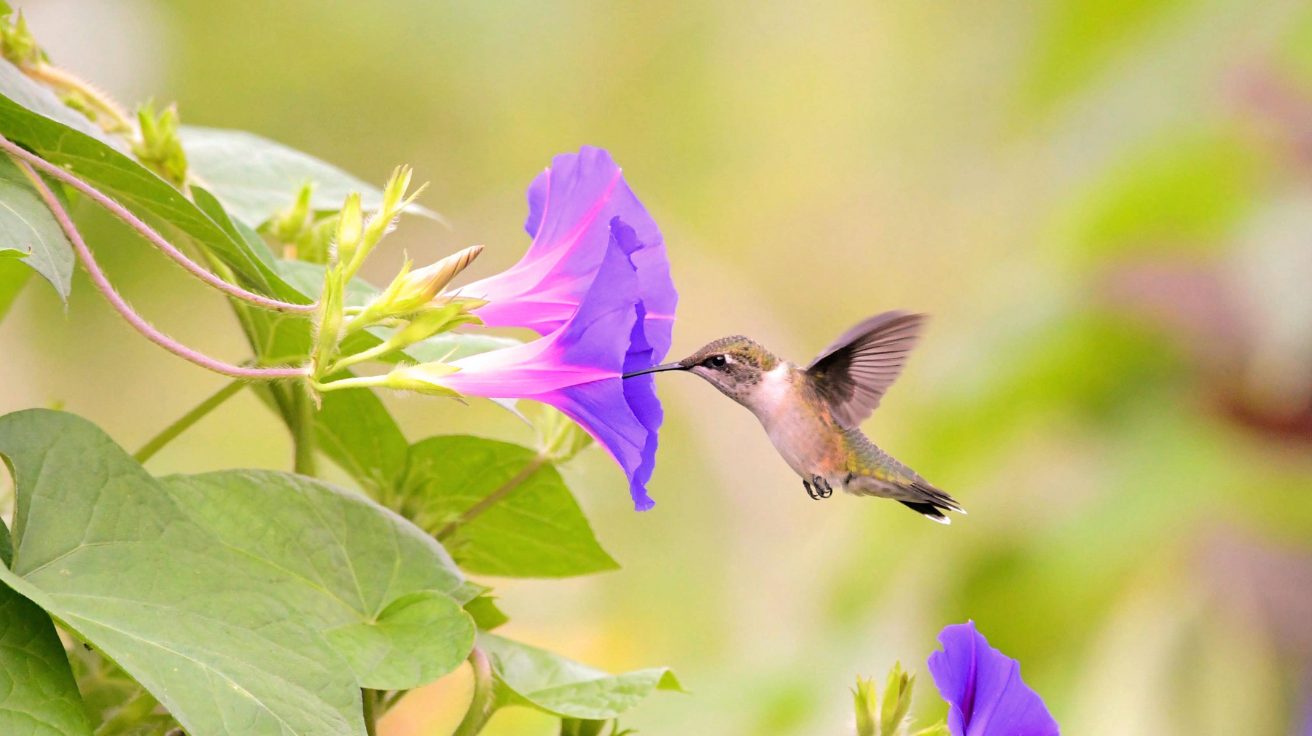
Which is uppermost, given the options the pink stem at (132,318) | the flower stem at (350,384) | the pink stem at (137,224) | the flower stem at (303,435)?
the pink stem at (137,224)

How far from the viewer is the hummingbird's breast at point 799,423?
3.19 ft

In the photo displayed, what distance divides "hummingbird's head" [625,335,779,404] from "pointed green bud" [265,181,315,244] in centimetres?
28

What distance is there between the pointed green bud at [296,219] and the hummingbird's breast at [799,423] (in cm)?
34

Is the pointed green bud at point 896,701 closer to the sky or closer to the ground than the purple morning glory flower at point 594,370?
closer to the ground

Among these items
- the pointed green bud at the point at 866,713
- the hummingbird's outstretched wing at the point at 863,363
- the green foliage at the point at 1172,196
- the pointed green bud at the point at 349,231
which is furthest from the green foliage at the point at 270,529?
the green foliage at the point at 1172,196

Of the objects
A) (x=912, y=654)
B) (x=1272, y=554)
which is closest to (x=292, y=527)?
(x=912, y=654)

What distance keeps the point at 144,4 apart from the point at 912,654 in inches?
95.8

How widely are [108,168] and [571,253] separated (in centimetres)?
25

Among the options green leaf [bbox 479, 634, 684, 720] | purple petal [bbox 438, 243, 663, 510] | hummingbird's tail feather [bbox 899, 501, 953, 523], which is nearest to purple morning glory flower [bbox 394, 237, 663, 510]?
purple petal [bbox 438, 243, 663, 510]

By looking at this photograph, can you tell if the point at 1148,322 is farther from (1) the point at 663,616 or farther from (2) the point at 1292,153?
(1) the point at 663,616

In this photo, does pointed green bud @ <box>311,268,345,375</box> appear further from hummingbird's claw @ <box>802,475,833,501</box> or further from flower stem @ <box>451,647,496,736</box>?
hummingbird's claw @ <box>802,475,833,501</box>

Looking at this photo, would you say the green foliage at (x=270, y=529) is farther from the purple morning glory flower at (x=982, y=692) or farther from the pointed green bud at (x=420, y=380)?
the purple morning glory flower at (x=982, y=692)

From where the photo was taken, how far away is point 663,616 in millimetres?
3217

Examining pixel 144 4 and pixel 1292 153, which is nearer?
pixel 1292 153
